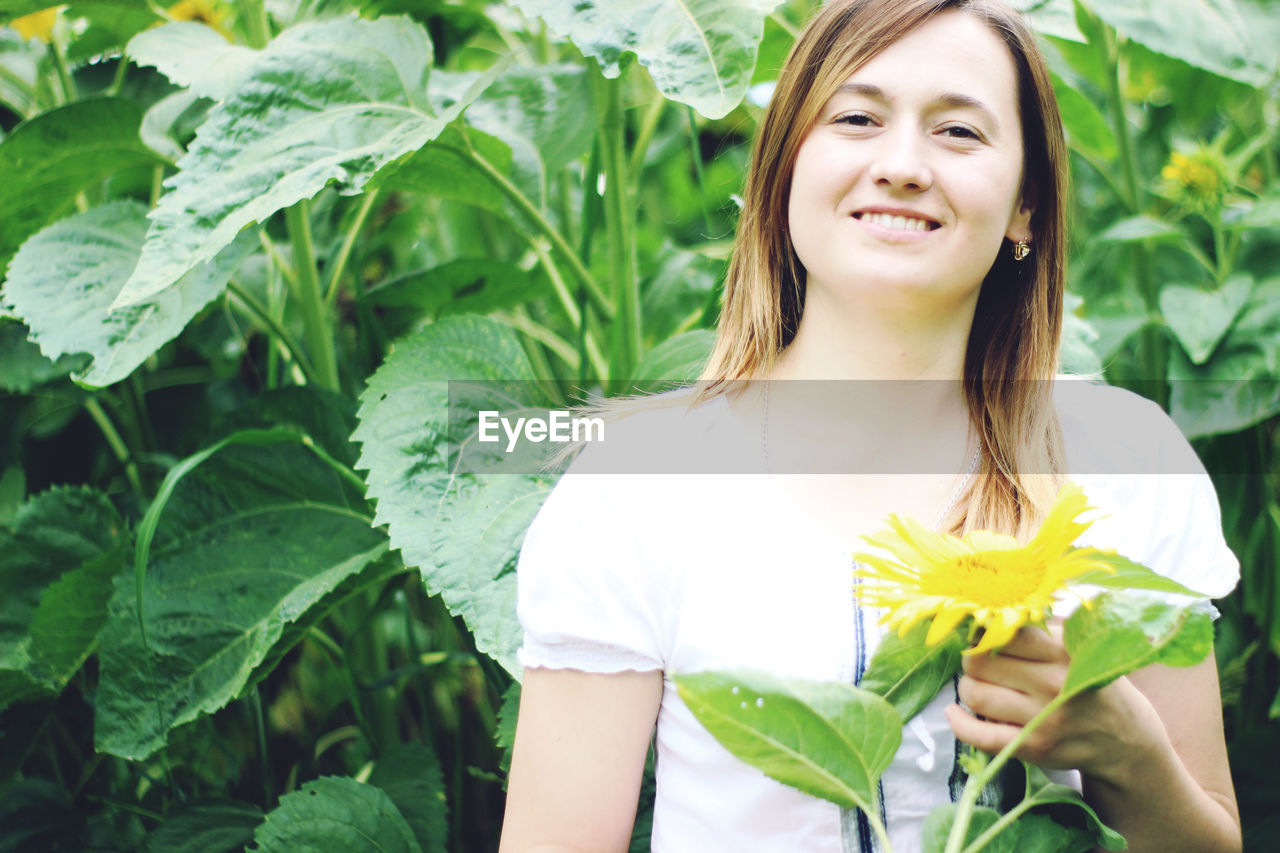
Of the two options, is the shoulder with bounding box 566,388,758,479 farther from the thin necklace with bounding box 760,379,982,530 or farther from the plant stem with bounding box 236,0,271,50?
the plant stem with bounding box 236,0,271,50

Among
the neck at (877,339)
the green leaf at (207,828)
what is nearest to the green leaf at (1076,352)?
the neck at (877,339)

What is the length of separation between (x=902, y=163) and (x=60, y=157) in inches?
31.3

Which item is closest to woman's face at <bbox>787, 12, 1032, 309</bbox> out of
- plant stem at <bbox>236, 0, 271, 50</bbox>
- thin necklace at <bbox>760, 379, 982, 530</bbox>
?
thin necklace at <bbox>760, 379, 982, 530</bbox>

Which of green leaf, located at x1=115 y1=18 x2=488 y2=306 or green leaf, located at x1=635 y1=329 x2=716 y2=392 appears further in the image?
green leaf, located at x1=635 y1=329 x2=716 y2=392

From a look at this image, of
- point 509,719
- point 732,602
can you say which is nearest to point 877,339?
point 732,602

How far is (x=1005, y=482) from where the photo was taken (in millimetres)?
733

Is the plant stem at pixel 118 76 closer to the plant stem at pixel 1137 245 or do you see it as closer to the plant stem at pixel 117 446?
the plant stem at pixel 117 446

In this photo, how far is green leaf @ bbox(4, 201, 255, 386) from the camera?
0.85 metres

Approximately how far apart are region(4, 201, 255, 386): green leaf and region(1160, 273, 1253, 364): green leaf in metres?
0.92

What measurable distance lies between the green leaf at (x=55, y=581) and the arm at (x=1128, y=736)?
0.78m

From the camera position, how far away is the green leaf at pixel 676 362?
3.10ft

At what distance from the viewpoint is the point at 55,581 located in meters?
1.04

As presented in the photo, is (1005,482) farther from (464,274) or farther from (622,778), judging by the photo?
(464,274)

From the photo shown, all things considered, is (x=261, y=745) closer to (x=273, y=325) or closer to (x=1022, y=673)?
(x=273, y=325)
